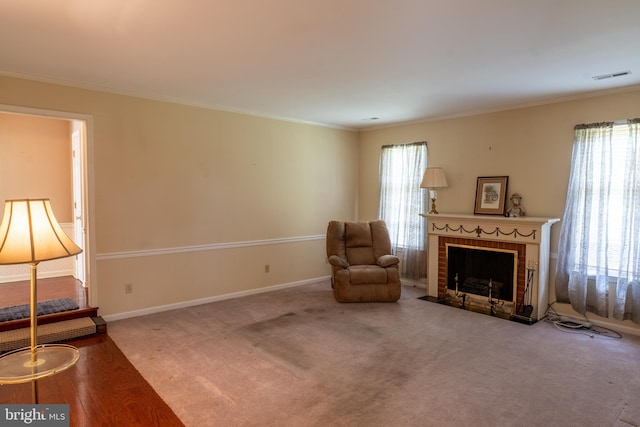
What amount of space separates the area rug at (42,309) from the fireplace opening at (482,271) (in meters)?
4.58

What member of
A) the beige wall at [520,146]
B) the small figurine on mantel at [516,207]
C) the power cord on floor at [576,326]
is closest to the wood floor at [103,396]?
the power cord on floor at [576,326]

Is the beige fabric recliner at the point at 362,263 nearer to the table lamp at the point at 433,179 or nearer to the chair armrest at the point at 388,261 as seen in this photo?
the chair armrest at the point at 388,261

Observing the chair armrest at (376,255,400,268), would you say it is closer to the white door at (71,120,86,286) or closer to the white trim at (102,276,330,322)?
the white trim at (102,276,330,322)

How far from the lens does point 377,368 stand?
307 cm

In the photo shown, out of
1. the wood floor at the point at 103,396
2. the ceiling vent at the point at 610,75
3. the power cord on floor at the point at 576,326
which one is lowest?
the power cord on floor at the point at 576,326

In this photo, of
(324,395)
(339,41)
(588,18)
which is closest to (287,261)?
(324,395)

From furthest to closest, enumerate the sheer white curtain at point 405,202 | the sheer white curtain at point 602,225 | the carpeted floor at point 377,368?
the sheer white curtain at point 405,202
the sheer white curtain at point 602,225
the carpeted floor at point 377,368

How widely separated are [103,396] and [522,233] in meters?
4.33

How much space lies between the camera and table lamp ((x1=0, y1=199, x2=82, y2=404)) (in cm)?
141

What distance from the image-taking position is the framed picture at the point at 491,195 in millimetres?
4840

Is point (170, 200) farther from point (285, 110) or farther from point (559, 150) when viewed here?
point (559, 150)

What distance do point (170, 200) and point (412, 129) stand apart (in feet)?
12.1

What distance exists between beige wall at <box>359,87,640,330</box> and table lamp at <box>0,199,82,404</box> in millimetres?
4783

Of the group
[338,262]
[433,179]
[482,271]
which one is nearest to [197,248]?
[338,262]
